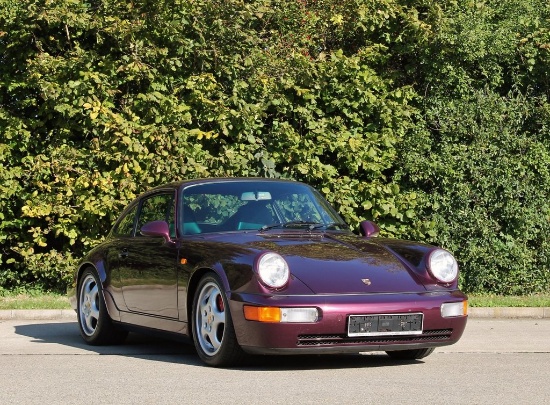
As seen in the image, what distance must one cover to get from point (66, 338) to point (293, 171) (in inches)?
236

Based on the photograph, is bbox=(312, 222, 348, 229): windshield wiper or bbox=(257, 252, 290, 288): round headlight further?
bbox=(312, 222, 348, 229): windshield wiper

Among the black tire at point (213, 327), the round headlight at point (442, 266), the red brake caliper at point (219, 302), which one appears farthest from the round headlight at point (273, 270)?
the round headlight at point (442, 266)

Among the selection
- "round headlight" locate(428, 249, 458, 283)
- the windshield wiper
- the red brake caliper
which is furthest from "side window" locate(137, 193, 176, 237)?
"round headlight" locate(428, 249, 458, 283)

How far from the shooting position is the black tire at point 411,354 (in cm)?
927

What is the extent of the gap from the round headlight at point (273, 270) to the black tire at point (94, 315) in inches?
101

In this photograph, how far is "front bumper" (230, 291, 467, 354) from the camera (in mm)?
8211

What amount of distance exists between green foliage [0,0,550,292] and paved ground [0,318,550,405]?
5424mm

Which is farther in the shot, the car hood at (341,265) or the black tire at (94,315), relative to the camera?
the black tire at (94,315)

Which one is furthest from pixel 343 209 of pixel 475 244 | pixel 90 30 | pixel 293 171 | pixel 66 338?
pixel 66 338

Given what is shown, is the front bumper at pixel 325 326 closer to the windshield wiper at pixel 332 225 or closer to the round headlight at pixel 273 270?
the round headlight at pixel 273 270

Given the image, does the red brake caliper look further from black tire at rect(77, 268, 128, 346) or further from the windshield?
black tire at rect(77, 268, 128, 346)

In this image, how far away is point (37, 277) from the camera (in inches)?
649

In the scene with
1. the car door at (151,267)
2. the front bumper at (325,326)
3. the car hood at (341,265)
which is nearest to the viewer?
the front bumper at (325,326)

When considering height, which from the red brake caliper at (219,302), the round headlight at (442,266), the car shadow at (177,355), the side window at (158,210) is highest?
the side window at (158,210)
